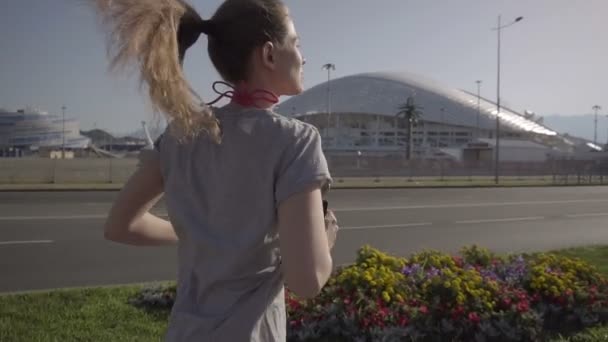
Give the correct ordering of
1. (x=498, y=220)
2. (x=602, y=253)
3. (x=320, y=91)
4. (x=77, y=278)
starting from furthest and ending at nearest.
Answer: (x=320, y=91)
(x=498, y=220)
(x=602, y=253)
(x=77, y=278)

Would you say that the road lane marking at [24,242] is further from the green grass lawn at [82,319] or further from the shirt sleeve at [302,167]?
the shirt sleeve at [302,167]

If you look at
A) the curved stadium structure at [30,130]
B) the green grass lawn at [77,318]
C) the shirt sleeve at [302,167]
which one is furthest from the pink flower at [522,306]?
the curved stadium structure at [30,130]

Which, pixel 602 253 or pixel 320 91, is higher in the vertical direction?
pixel 320 91

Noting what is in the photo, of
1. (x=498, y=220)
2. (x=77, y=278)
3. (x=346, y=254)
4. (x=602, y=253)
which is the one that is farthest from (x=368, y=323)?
(x=498, y=220)

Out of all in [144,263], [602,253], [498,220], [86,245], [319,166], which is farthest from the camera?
[498,220]

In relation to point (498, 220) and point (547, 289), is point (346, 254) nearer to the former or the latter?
point (547, 289)

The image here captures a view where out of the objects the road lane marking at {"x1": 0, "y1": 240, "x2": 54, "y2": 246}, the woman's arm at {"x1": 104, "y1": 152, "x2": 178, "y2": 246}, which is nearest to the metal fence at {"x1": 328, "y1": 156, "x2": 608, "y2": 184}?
the road lane marking at {"x1": 0, "y1": 240, "x2": 54, "y2": 246}

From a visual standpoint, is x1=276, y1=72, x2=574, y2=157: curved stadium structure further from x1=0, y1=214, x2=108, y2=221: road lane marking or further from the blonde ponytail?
the blonde ponytail

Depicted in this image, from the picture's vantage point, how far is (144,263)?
7.95 metres

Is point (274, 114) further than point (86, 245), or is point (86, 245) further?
point (86, 245)

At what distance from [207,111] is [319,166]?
27 cm

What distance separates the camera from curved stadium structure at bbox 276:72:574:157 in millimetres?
85875

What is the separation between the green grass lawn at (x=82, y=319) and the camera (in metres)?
4.37

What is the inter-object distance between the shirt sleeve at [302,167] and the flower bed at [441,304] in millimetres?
3163
